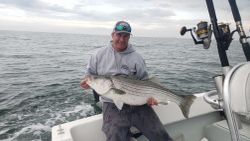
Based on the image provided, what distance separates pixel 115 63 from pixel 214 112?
6.70 ft

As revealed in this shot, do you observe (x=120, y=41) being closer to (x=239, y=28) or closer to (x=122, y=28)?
(x=122, y=28)

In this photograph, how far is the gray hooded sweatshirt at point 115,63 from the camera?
4.07 m

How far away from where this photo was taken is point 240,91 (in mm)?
2191

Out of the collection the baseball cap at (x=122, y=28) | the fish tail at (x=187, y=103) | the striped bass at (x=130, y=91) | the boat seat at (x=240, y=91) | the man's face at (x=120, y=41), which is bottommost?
the fish tail at (x=187, y=103)

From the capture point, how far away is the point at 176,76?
15484 mm

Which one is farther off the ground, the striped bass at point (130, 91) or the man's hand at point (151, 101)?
the striped bass at point (130, 91)

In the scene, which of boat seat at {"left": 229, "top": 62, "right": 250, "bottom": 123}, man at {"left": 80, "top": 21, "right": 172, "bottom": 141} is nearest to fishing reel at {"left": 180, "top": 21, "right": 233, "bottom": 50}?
boat seat at {"left": 229, "top": 62, "right": 250, "bottom": 123}

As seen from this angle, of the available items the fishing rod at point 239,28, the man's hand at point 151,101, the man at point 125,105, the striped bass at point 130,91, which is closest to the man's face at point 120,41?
the man at point 125,105

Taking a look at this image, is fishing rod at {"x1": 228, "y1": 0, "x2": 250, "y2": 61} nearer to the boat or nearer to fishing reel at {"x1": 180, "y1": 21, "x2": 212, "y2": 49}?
the boat

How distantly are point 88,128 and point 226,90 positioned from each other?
7.30 ft

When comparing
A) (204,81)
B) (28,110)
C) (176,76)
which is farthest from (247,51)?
(176,76)

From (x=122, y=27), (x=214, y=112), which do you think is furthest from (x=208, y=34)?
(x=214, y=112)

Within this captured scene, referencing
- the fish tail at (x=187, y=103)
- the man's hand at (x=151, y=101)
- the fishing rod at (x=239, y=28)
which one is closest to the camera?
the fishing rod at (x=239, y=28)

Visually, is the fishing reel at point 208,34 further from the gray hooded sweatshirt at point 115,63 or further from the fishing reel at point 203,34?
the gray hooded sweatshirt at point 115,63
